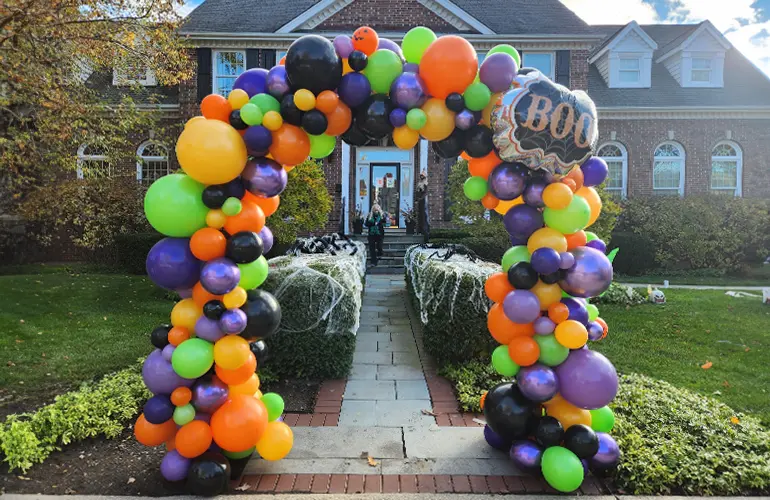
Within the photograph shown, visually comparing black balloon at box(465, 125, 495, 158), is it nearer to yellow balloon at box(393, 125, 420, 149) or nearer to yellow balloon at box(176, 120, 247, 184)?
yellow balloon at box(393, 125, 420, 149)

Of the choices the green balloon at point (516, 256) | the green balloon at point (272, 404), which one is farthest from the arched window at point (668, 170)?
the green balloon at point (272, 404)

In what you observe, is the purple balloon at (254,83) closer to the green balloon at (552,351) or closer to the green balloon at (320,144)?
the green balloon at (320,144)

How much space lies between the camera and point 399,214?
16828mm

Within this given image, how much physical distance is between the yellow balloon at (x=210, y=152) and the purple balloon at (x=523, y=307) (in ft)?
6.42

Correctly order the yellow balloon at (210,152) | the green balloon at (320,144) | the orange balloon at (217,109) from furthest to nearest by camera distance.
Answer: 1. the green balloon at (320,144)
2. the orange balloon at (217,109)
3. the yellow balloon at (210,152)

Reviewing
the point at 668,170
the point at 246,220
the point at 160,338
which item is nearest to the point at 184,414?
the point at 160,338

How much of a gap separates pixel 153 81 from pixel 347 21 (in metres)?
7.38

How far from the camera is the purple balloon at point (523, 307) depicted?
302cm

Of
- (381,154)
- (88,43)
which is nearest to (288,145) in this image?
(88,43)

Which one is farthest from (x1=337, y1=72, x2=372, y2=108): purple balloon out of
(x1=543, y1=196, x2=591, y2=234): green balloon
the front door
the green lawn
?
the front door

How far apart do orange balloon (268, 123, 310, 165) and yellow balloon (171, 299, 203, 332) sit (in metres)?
1.14

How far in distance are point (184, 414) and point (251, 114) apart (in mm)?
1979

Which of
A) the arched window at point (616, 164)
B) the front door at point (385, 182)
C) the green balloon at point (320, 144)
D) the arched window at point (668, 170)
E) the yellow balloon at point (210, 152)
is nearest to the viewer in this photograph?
the yellow balloon at point (210, 152)

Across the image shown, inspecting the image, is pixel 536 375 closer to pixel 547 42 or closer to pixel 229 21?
pixel 547 42
